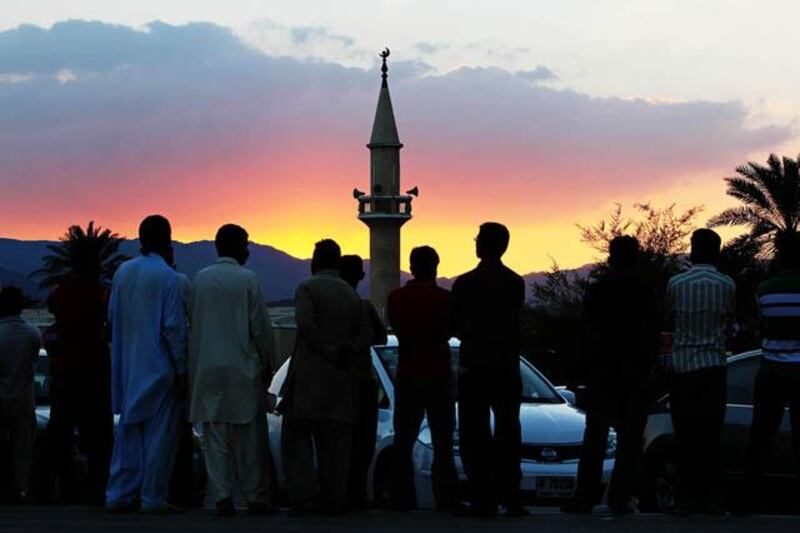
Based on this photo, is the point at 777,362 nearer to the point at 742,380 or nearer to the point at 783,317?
the point at 783,317

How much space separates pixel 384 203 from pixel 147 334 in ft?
215

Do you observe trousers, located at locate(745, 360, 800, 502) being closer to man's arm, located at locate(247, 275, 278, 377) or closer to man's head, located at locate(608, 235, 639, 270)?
man's head, located at locate(608, 235, 639, 270)

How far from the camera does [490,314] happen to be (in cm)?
1163

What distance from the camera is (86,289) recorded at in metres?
12.5

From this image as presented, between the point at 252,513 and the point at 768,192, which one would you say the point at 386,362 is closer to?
the point at 252,513

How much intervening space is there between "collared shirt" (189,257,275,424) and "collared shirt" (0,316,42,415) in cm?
293

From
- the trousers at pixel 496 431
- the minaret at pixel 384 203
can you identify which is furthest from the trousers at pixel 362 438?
the minaret at pixel 384 203

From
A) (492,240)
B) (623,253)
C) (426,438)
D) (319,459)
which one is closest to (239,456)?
(319,459)

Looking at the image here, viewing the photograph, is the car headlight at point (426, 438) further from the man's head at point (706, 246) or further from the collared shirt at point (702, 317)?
the man's head at point (706, 246)

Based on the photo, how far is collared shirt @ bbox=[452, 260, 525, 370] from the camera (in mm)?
11617

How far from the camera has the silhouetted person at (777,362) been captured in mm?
11906

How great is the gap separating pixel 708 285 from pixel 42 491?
5.04 metres

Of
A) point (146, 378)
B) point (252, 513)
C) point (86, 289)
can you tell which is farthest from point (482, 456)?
point (86, 289)

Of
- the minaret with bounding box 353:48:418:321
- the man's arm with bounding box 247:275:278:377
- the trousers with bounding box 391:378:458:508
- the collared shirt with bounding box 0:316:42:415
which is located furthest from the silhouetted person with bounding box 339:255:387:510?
the minaret with bounding box 353:48:418:321
